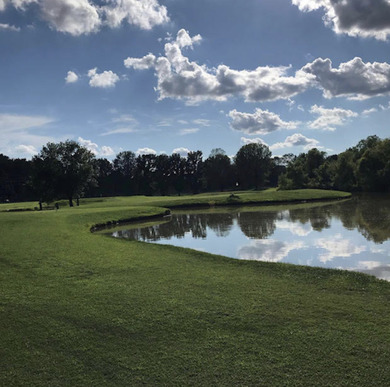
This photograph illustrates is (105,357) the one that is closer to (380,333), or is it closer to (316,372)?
(316,372)

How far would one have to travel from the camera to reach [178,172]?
126625mm

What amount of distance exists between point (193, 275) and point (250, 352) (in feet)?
17.9

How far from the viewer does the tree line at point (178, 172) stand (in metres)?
59.0

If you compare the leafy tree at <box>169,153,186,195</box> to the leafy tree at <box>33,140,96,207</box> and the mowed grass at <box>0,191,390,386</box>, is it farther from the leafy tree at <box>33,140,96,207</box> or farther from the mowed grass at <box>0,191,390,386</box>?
the mowed grass at <box>0,191,390,386</box>

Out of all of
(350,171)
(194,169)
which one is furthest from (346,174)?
(194,169)

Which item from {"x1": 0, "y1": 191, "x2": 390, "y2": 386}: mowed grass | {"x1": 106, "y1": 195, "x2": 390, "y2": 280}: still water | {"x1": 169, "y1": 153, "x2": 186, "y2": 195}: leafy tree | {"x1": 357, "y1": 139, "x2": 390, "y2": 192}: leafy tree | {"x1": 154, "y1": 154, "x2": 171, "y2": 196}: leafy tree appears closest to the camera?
{"x1": 0, "y1": 191, "x2": 390, "y2": 386}: mowed grass

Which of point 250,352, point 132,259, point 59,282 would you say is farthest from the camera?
point 132,259

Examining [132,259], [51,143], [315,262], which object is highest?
[51,143]

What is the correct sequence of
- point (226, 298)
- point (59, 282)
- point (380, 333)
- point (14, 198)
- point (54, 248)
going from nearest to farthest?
point (380, 333), point (226, 298), point (59, 282), point (54, 248), point (14, 198)

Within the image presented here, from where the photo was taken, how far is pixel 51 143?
60.5 m

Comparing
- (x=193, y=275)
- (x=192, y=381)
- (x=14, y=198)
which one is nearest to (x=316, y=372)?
(x=192, y=381)

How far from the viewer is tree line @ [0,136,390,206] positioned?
5900 centimetres

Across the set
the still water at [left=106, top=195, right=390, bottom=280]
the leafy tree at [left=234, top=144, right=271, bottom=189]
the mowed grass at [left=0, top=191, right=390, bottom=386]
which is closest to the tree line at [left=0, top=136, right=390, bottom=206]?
the leafy tree at [left=234, top=144, right=271, bottom=189]

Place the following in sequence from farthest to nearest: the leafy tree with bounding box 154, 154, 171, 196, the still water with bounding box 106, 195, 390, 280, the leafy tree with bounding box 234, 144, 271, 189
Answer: the leafy tree with bounding box 234, 144, 271, 189 → the leafy tree with bounding box 154, 154, 171, 196 → the still water with bounding box 106, 195, 390, 280
